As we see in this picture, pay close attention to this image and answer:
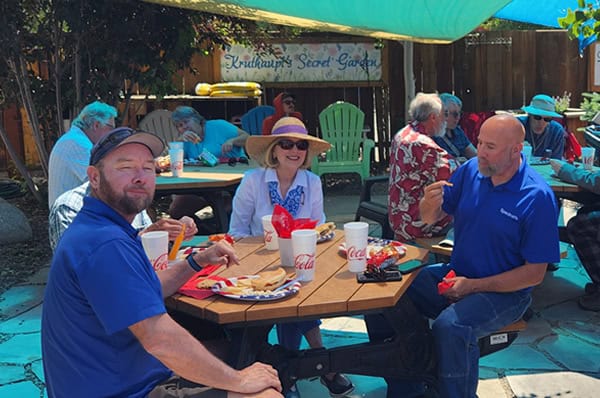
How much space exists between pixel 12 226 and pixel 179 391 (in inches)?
195

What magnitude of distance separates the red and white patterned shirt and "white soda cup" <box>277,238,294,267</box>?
154 centimetres

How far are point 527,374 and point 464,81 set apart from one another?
7.18m

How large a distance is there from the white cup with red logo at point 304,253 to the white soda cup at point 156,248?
0.49 meters

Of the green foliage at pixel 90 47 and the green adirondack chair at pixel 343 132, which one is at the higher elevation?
the green foliage at pixel 90 47

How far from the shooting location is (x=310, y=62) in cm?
951

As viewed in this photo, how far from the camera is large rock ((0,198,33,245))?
20.7 ft

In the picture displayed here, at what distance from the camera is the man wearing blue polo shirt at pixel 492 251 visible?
2.74 meters

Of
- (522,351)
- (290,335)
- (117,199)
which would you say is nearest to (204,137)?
(290,335)

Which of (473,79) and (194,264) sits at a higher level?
(473,79)

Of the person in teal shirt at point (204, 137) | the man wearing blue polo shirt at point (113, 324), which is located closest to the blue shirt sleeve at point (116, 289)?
the man wearing blue polo shirt at point (113, 324)

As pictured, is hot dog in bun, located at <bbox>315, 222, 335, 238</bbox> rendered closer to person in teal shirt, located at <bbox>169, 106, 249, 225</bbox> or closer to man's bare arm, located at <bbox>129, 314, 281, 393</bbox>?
man's bare arm, located at <bbox>129, 314, 281, 393</bbox>

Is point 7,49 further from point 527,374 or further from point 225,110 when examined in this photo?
point 527,374

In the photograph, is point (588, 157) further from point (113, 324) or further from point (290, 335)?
point (113, 324)

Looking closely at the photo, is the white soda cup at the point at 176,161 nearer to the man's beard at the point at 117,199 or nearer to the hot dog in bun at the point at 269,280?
the hot dog in bun at the point at 269,280
